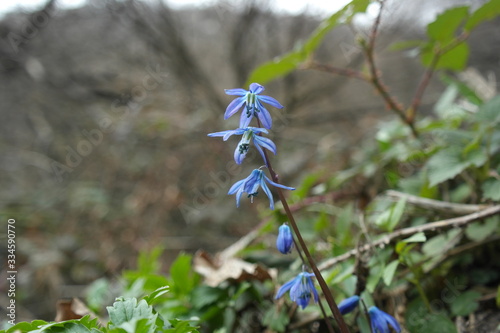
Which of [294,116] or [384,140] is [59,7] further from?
[384,140]

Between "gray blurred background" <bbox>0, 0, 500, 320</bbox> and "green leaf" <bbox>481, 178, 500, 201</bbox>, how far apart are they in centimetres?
174

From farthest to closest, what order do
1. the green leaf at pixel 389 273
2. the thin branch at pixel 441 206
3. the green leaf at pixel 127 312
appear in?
the thin branch at pixel 441 206 → the green leaf at pixel 389 273 → the green leaf at pixel 127 312

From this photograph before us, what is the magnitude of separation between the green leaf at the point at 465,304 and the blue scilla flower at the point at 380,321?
0.36 metres

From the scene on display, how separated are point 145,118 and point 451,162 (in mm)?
3351

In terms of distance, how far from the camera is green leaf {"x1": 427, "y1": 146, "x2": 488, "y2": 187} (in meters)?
1.21

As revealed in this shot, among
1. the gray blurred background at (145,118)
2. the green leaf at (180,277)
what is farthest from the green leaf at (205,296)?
the gray blurred background at (145,118)

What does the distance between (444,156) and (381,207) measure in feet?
0.86

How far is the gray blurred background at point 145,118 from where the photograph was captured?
3488 mm

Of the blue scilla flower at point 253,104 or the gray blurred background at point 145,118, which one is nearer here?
the blue scilla flower at point 253,104

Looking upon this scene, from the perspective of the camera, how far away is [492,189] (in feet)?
3.81

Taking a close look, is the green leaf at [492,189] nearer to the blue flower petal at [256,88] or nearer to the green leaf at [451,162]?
the green leaf at [451,162]

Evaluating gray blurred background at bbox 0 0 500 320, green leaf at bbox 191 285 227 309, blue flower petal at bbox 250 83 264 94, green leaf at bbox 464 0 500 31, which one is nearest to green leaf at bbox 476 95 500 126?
green leaf at bbox 464 0 500 31

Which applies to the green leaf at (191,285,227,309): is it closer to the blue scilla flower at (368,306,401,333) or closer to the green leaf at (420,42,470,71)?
the blue scilla flower at (368,306,401,333)

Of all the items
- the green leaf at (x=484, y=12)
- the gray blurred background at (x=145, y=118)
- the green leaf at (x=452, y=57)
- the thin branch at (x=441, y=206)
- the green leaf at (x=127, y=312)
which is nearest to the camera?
the green leaf at (x=127, y=312)
